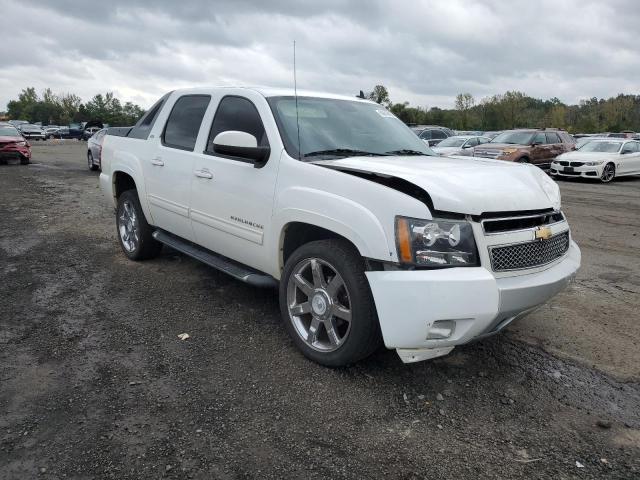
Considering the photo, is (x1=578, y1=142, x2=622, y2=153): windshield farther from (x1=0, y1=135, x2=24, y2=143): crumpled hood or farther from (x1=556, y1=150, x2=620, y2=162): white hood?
(x1=0, y1=135, x2=24, y2=143): crumpled hood

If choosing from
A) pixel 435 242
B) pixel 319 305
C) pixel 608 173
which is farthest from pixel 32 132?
pixel 435 242

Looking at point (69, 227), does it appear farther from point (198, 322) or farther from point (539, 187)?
point (539, 187)

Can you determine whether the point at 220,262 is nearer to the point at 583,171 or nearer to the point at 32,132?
the point at 583,171

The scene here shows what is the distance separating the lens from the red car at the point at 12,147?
19.1m

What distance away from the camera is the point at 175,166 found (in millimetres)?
4828

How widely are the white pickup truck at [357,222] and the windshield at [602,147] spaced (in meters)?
15.6

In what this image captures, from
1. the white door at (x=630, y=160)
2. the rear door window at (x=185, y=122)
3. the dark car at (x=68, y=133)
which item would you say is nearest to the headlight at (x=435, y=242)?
the rear door window at (x=185, y=122)

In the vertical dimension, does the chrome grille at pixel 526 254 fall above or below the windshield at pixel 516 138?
above

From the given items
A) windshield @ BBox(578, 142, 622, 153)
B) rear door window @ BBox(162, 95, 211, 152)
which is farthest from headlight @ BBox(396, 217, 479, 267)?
windshield @ BBox(578, 142, 622, 153)

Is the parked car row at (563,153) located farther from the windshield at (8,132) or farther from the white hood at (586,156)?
the windshield at (8,132)

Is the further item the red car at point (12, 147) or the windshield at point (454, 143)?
the windshield at point (454, 143)

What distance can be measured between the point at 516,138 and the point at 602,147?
2991 mm

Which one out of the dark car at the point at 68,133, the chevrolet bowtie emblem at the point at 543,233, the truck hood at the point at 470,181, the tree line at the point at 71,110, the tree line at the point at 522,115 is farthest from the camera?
the tree line at the point at 71,110

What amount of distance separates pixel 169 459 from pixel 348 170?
193cm
